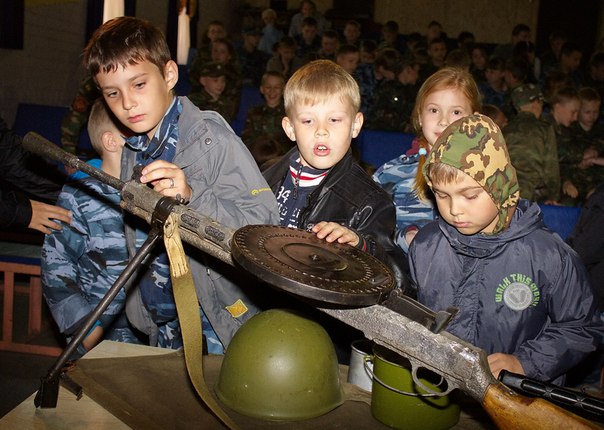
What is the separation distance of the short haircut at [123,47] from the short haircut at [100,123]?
0.59 m

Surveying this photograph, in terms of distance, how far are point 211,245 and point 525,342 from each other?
1080mm

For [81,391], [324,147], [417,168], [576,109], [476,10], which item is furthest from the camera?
[476,10]

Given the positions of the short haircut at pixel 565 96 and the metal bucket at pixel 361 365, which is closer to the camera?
the metal bucket at pixel 361 365

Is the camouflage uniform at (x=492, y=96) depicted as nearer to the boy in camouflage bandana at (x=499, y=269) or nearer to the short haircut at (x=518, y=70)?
the short haircut at (x=518, y=70)

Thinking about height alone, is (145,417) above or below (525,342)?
below

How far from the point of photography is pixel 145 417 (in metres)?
1.62

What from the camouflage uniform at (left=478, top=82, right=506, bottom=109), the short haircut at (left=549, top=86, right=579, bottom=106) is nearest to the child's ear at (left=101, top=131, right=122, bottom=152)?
the short haircut at (left=549, top=86, right=579, bottom=106)

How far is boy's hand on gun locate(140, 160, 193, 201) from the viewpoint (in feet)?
5.57

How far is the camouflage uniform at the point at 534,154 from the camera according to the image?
5281mm

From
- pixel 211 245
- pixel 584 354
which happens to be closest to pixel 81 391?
pixel 211 245

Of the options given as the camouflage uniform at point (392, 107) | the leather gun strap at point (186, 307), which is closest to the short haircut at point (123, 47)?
the leather gun strap at point (186, 307)

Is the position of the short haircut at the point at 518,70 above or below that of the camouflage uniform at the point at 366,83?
above

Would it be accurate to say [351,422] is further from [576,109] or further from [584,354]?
[576,109]

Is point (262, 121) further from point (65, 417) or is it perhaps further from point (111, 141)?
point (65, 417)
